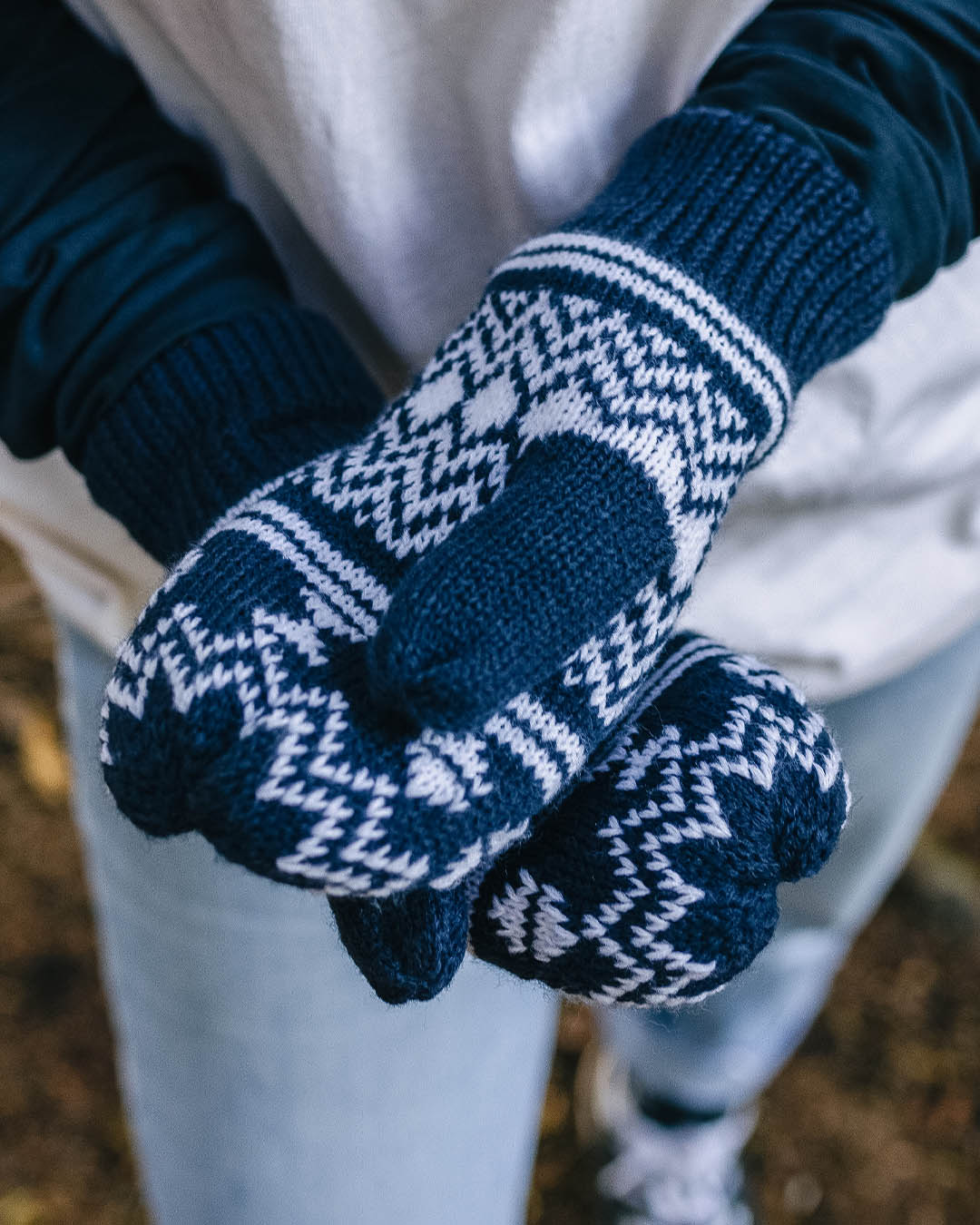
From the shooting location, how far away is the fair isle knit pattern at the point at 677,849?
54 cm

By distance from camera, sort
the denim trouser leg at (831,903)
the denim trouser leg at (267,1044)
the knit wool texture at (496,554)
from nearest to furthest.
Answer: the knit wool texture at (496,554) < the denim trouser leg at (267,1044) < the denim trouser leg at (831,903)

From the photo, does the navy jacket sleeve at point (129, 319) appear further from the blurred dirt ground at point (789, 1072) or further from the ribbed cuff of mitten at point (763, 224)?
the blurred dirt ground at point (789, 1072)

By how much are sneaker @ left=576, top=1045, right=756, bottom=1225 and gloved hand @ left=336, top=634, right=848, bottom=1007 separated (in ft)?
3.49

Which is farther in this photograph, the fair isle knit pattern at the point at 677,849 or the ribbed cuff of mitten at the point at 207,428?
the ribbed cuff of mitten at the point at 207,428

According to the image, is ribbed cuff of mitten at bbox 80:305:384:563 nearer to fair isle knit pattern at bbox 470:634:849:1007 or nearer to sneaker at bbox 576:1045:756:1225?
fair isle knit pattern at bbox 470:634:849:1007

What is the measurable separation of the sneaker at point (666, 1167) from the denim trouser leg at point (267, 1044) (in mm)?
598

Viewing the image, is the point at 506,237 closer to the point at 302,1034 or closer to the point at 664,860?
the point at 664,860

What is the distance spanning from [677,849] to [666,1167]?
116cm

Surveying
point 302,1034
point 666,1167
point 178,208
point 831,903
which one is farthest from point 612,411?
point 666,1167

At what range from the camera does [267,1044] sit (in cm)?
88

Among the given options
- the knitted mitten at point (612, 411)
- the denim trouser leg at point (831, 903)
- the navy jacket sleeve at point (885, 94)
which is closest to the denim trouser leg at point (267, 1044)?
the denim trouser leg at point (831, 903)

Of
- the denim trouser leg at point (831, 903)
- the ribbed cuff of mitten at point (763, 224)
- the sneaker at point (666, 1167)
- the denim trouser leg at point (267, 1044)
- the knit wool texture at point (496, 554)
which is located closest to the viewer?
the knit wool texture at point (496, 554)

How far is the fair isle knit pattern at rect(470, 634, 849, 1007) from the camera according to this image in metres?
0.54

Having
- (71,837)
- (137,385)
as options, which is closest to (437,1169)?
(137,385)
